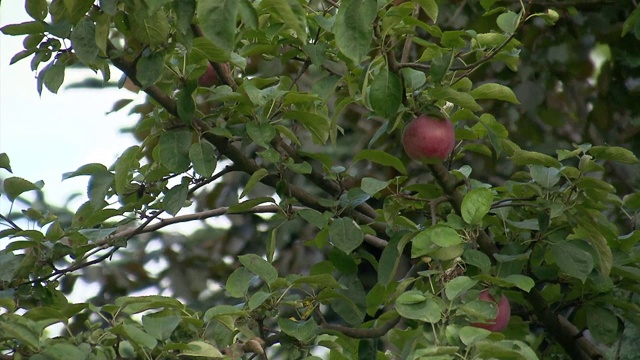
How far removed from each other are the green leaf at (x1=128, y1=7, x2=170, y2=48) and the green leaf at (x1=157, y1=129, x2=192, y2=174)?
0.66 ft

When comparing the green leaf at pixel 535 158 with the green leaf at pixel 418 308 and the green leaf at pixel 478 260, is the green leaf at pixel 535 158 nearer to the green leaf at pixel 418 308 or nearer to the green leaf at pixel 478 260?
the green leaf at pixel 478 260

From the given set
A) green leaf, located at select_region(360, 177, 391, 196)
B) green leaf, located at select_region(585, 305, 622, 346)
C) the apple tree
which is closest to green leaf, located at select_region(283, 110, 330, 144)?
the apple tree

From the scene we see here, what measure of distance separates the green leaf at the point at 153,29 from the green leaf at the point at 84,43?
57mm

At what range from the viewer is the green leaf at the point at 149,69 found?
132cm

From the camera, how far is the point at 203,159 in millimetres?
1505

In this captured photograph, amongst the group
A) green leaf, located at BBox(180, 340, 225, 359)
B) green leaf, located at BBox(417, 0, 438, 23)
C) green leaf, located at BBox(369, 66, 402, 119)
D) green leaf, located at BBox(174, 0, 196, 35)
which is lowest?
green leaf, located at BBox(180, 340, 225, 359)

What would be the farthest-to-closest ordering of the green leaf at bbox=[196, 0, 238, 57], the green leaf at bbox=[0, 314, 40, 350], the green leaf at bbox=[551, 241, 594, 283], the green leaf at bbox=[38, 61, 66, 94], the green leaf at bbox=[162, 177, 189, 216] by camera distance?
1. the green leaf at bbox=[162, 177, 189, 216]
2. the green leaf at bbox=[551, 241, 594, 283]
3. the green leaf at bbox=[38, 61, 66, 94]
4. the green leaf at bbox=[0, 314, 40, 350]
5. the green leaf at bbox=[196, 0, 238, 57]

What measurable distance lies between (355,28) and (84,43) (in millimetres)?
354

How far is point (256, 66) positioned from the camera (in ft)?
9.36

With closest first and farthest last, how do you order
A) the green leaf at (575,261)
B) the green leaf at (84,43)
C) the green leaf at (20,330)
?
1. the green leaf at (20,330)
2. the green leaf at (84,43)
3. the green leaf at (575,261)

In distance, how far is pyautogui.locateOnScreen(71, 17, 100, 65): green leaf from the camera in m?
1.27

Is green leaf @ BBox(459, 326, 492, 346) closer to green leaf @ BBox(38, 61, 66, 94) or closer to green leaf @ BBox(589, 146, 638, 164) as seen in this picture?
green leaf @ BBox(589, 146, 638, 164)

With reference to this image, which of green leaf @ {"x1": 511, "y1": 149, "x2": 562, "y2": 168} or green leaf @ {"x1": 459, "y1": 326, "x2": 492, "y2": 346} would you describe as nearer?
green leaf @ {"x1": 459, "y1": 326, "x2": 492, "y2": 346}

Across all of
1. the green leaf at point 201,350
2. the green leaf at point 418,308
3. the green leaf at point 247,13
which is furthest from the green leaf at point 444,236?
the green leaf at point 247,13
